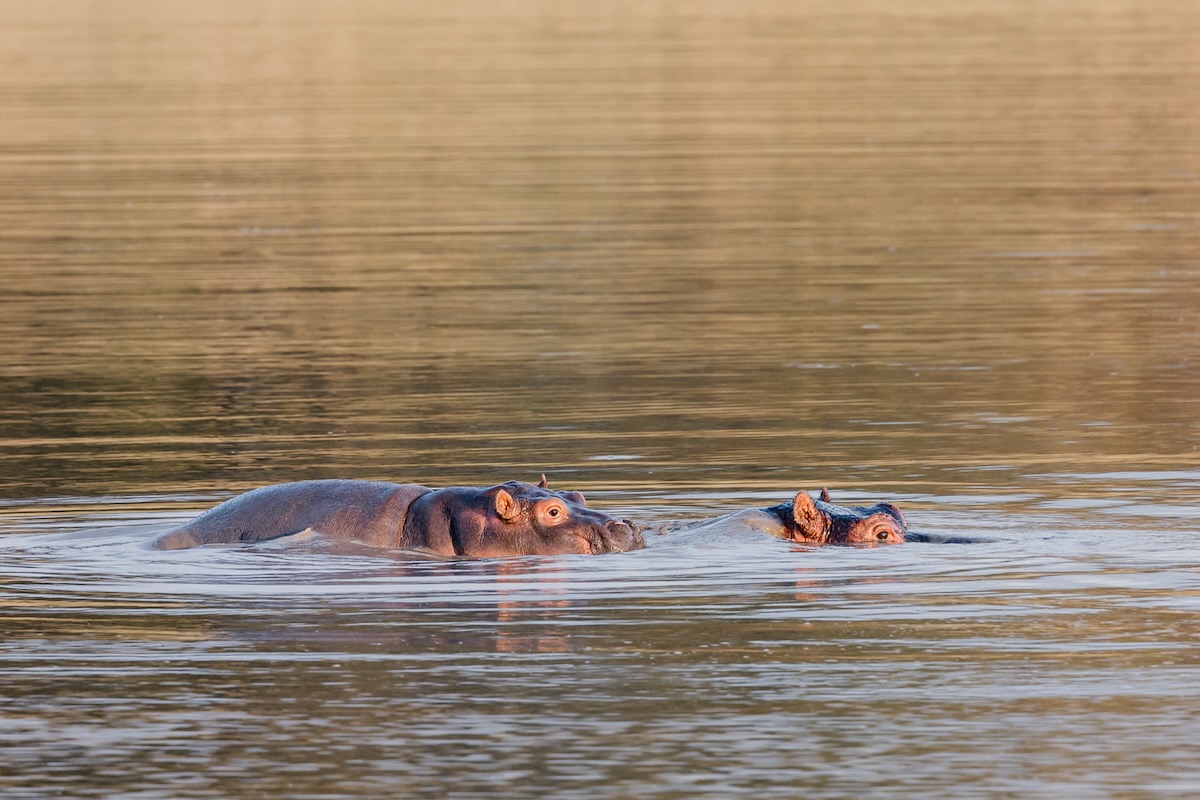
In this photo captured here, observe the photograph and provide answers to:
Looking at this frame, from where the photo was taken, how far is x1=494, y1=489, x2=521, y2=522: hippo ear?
1273 centimetres

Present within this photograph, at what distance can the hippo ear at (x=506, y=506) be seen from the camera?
1273cm

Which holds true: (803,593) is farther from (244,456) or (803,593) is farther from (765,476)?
(244,456)

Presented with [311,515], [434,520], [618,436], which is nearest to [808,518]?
[434,520]

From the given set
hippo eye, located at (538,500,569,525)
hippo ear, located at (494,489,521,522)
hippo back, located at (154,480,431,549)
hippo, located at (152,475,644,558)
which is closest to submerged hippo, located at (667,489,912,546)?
hippo, located at (152,475,644,558)

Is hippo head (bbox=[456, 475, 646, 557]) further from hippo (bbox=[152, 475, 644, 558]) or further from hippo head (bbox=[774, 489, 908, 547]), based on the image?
hippo head (bbox=[774, 489, 908, 547])

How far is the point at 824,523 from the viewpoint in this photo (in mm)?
13070

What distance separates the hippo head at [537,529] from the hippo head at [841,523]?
2.73 ft

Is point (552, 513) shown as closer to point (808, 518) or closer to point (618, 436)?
point (808, 518)

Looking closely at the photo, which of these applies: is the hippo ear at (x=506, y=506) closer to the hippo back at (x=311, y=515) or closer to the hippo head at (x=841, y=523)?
the hippo back at (x=311, y=515)

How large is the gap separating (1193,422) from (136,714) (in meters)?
9.44

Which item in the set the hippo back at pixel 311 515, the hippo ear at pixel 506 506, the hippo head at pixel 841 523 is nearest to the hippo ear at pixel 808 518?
the hippo head at pixel 841 523

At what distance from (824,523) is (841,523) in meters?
0.09

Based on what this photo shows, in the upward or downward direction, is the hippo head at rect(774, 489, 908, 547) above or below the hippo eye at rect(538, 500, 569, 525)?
below

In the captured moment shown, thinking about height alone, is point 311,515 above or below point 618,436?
below
